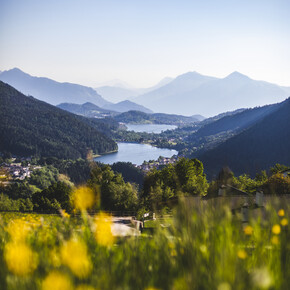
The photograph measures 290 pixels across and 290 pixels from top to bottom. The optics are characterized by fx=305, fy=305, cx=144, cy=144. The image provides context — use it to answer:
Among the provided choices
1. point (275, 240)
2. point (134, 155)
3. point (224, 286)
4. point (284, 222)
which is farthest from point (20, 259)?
point (134, 155)

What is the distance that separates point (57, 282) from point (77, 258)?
26 cm

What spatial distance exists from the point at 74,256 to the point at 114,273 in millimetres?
305

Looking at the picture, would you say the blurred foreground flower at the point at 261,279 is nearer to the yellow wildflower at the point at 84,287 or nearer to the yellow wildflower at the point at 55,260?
the yellow wildflower at the point at 84,287

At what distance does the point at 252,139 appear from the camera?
117062 mm

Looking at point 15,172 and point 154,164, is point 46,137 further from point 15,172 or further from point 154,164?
point 154,164

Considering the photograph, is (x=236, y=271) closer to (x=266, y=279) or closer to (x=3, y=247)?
(x=266, y=279)

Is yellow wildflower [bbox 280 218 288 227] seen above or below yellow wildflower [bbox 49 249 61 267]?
above

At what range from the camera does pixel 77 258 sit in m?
1.71

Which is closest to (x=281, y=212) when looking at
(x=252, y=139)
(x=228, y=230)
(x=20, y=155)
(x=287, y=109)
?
(x=228, y=230)

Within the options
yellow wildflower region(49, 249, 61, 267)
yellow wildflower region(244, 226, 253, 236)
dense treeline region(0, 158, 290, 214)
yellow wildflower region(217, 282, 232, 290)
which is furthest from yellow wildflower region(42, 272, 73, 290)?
dense treeline region(0, 158, 290, 214)

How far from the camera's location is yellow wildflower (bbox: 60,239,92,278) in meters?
1.59

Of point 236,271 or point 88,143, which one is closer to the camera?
point 236,271

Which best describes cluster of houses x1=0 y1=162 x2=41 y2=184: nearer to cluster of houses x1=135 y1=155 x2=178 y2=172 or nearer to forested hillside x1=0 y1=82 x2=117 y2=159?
forested hillside x1=0 y1=82 x2=117 y2=159

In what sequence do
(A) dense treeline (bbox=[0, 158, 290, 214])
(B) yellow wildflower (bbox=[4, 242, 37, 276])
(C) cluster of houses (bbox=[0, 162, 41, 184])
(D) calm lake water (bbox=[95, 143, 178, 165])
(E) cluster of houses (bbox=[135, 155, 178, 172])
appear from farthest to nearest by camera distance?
1. (D) calm lake water (bbox=[95, 143, 178, 165])
2. (E) cluster of houses (bbox=[135, 155, 178, 172])
3. (C) cluster of houses (bbox=[0, 162, 41, 184])
4. (A) dense treeline (bbox=[0, 158, 290, 214])
5. (B) yellow wildflower (bbox=[4, 242, 37, 276])
